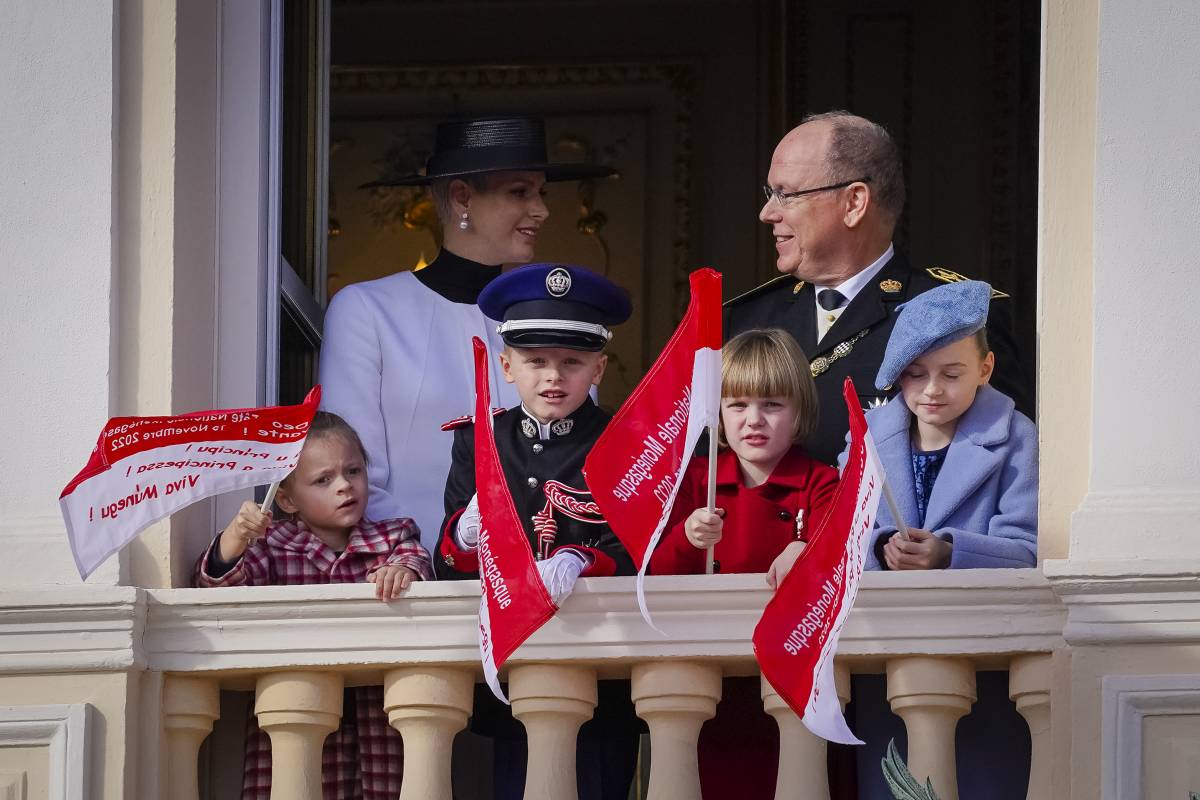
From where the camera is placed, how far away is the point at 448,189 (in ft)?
23.2

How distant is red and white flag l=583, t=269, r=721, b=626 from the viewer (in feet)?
18.4

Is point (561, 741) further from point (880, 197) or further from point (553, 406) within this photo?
point (880, 197)

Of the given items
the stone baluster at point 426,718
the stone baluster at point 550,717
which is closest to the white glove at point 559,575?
the stone baluster at point 550,717

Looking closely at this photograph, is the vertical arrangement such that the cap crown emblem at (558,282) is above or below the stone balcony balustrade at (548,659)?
above

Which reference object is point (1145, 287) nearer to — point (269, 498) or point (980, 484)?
point (980, 484)

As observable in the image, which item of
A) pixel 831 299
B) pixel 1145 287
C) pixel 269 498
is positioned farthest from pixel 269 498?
pixel 1145 287

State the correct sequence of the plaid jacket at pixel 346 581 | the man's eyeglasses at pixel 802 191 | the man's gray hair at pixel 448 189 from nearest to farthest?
the plaid jacket at pixel 346 581 < the man's eyeglasses at pixel 802 191 < the man's gray hair at pixel 448 189

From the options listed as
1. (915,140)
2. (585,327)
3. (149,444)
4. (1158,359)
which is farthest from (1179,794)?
(915,140)

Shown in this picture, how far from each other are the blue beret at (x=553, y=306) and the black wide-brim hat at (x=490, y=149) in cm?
67

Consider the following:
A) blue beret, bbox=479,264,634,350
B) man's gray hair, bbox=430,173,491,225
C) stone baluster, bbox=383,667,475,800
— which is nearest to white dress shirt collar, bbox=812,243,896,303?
blue beret, bbox=479,264,634,350

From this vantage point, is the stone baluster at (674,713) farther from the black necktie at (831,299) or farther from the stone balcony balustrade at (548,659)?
the black necktie at (831,299)

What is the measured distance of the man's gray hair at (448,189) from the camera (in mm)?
7051

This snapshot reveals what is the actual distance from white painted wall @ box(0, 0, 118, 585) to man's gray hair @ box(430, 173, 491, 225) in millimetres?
1154

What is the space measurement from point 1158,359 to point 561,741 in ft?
4.80
